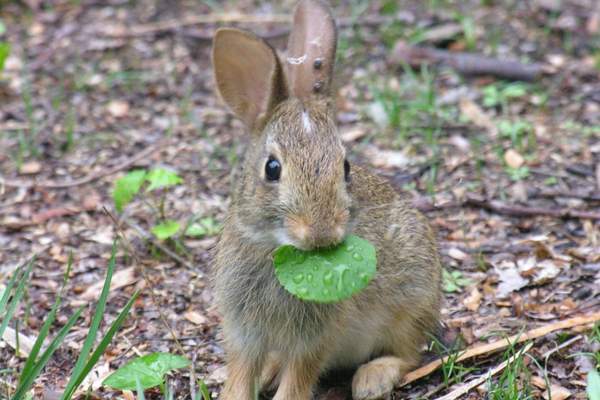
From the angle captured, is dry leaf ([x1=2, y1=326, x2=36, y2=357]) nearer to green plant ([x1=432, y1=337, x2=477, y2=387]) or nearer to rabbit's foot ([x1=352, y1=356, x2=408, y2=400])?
rabbit's foot ([x1=352, y1=356, x2=408, y2=400])

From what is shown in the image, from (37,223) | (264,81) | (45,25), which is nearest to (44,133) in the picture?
(37,223)

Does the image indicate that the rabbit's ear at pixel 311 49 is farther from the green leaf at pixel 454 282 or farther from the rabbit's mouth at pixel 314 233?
the green leaf at pixel 454 282

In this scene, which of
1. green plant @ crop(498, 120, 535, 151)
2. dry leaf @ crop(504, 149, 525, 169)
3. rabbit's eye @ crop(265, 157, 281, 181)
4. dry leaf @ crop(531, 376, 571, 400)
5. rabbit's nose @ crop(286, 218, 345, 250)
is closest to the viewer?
rabbit's nose @ crop(286, 218, 345, 250)

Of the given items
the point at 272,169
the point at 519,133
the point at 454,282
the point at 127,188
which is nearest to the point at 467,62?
the point at 519,133

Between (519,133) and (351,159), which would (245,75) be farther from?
(519,133)

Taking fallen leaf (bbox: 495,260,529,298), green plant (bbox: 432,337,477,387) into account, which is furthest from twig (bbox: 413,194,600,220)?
green plant (bbox: 432,337,477,387)

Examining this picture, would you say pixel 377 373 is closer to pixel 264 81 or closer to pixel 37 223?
pixel 264 81
